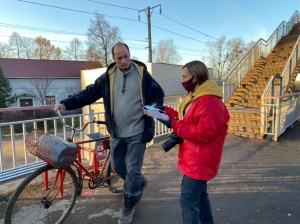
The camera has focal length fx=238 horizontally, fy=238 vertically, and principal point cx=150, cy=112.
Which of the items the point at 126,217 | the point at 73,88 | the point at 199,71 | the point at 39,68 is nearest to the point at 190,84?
the point at 199,71

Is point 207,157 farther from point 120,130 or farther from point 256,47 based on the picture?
point 256,47

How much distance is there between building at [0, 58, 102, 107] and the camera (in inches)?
1104

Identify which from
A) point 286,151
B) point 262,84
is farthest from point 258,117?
point 262,84

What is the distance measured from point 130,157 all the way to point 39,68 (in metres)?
31.9

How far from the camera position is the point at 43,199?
2473mm

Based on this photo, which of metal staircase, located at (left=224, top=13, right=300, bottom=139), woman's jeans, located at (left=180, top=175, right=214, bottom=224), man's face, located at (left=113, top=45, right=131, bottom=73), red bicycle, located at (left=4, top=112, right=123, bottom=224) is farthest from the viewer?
metal staircase, located at (left=224, top=13, right=300, bottom=139)

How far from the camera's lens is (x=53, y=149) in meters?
2.08

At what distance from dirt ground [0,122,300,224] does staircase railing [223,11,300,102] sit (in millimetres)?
4475

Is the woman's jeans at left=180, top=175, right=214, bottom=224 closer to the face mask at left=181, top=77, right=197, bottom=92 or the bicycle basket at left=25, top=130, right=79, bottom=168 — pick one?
the face mask at left=181, top=77, right=197, bottom=92

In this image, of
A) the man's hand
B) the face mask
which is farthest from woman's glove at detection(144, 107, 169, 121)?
the man's hand

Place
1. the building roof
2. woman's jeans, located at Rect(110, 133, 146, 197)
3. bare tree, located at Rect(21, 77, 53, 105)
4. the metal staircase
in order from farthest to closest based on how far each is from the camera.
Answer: the building roof
bare tree, located at Rect(21, 77, 53, 105)
the metal staircase
woman's jeans, located at Rect(110, 133, 146, 197)

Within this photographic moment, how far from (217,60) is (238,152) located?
106 feet

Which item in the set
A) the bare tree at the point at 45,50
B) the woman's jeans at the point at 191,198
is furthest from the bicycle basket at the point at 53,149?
the bare tree at the point at 45,50

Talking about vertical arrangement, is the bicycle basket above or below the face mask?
below
